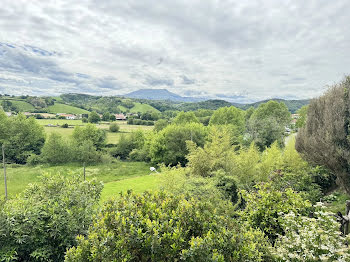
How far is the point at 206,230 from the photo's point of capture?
3295 mm

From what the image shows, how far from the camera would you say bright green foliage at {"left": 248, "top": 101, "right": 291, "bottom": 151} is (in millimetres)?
32031

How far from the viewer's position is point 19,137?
122 ft

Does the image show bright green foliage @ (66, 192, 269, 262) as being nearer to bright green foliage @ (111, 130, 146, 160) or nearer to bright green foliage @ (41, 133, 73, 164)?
bright green foliage @ (41, 133, 73, 164)

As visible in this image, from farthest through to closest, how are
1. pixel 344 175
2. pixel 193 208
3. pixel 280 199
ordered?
1. pixel 344 175
2. pixel 280 199
3. pixel 193 208

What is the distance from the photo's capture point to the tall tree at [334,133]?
8.24 m

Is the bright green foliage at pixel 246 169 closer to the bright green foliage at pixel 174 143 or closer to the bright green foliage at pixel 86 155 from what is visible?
the bright green foliage at pixel 174 143

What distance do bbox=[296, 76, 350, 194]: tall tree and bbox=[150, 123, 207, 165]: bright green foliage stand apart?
77.8 feet

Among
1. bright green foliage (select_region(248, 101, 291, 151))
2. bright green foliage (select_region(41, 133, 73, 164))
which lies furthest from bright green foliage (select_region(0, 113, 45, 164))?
bright green foliage (select_region(248, 101, 291, 151))

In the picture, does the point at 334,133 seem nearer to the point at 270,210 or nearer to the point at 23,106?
the point at 270,210

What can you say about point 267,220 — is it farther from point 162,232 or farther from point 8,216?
point 8,216

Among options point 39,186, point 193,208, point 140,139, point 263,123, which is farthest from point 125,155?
point 193,208

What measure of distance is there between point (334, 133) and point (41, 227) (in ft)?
35.1

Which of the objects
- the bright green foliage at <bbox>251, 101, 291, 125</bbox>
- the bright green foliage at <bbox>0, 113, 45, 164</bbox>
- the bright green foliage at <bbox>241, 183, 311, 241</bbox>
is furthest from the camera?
the bright green foliage at <bbox>251, 101, 291, 125</bbox>

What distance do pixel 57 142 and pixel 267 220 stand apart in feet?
123
